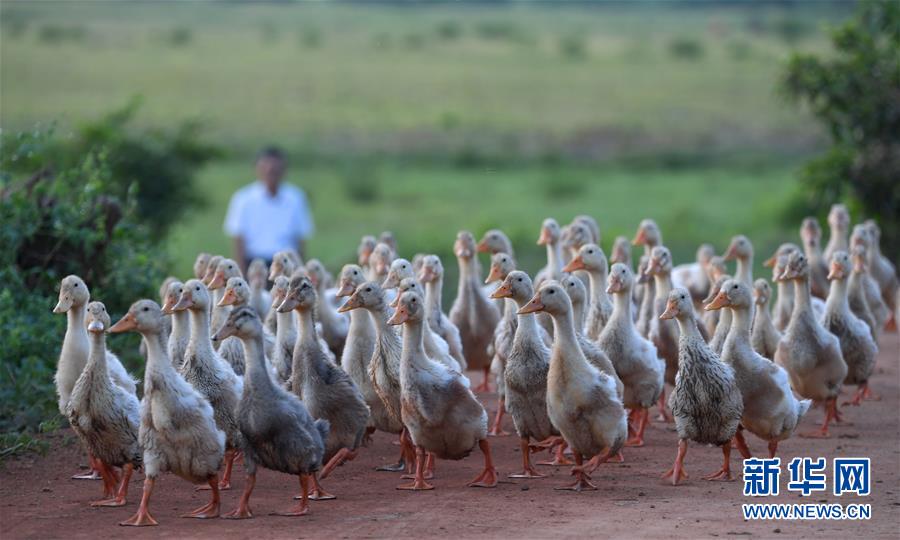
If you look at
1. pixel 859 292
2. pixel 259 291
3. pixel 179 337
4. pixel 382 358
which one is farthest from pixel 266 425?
pixel 859 292

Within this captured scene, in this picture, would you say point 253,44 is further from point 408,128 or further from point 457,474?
point 457,474

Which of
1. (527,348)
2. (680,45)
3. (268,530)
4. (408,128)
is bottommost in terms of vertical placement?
(268,530)

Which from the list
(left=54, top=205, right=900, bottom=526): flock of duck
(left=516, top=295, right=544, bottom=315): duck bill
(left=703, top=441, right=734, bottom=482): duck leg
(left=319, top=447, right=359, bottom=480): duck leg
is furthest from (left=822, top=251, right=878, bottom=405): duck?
(left=319, top=447, right=359, bottom=480): duck leg

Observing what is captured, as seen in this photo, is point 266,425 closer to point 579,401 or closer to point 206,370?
point 206,370

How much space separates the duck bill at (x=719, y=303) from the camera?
10289mm

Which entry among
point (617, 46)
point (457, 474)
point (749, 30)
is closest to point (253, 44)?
point (617, 46)

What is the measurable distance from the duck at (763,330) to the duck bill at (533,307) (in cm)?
249

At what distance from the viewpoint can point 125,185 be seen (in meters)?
22.0

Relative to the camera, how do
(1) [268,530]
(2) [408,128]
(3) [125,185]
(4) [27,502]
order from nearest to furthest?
(1) [268,530]
(4) [27,502]
(3) [125,185]
(2) [408,128]

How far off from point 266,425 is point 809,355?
454cm

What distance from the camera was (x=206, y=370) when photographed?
9.30m

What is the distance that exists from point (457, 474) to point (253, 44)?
172 feet

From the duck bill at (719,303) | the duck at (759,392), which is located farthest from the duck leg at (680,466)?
the duck bill at (719,303)

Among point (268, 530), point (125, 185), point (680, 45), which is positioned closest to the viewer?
point (268, 530)
